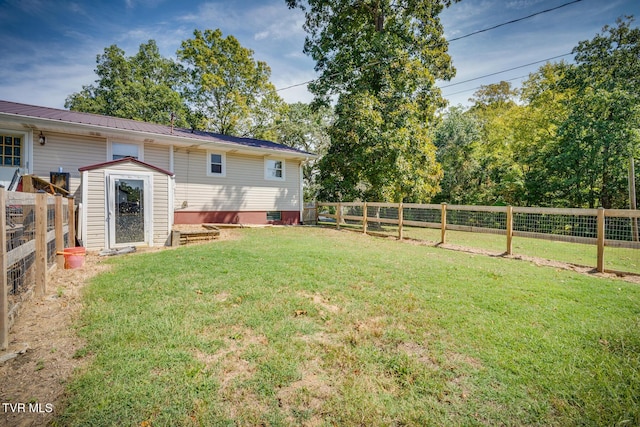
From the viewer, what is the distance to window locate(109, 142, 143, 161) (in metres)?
→ 10.8

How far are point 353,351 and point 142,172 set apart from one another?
829cm

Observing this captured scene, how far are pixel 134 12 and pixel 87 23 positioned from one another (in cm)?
231

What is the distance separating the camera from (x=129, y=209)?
8117 millimetres

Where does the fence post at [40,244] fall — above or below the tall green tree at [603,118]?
below

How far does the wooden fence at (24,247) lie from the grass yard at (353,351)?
666mm

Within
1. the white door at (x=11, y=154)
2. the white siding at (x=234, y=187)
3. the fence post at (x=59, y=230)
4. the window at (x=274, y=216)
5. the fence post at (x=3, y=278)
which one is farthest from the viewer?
the window at (x=274, y=216)

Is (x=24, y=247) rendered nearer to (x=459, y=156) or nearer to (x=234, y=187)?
(x=234, y=187)

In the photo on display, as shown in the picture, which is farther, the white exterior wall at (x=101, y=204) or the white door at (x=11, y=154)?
the white door at (x=11, y=154)

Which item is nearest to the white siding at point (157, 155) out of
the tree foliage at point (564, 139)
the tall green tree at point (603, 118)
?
the tree foliage at point (564, 139)

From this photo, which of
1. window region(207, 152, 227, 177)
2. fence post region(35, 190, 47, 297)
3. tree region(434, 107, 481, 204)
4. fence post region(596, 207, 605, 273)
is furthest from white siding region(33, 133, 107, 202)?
tree region(434, 107, 481, 204)

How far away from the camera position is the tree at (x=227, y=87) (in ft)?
80.1

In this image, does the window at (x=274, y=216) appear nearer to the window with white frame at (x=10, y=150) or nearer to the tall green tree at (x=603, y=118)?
the window with white frame at (x=10, y=150)

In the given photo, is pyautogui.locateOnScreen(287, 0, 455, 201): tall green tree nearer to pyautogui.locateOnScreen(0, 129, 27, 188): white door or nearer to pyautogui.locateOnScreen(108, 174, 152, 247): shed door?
pyautogui.locateOnScreen(108, 174, 152, 247): shed door

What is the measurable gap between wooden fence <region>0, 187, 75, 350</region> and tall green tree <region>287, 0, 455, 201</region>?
39.0ft
